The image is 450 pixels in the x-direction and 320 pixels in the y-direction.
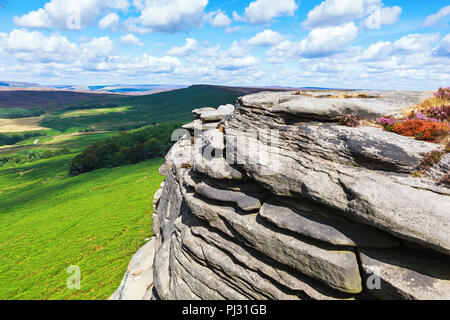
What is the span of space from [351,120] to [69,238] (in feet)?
175

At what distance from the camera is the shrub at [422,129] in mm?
11322

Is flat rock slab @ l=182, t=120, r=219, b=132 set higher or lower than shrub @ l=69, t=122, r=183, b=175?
higher

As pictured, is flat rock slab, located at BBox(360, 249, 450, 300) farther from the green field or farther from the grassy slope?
the green field

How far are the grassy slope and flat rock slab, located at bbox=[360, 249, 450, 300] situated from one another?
27.9 m

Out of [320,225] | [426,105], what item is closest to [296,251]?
[320,225]

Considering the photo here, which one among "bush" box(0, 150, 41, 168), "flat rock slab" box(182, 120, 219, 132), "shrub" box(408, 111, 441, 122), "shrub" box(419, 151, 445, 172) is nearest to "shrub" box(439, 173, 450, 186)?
"shrub" box(419, 151, 445, 172)

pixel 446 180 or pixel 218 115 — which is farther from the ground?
pixel 218 115

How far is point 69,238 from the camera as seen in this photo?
4572cm

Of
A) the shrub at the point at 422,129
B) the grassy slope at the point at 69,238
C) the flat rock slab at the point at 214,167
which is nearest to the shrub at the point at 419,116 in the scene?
the shrub at the point at 422,129

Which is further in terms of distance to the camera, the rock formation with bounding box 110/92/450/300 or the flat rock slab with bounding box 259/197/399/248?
the flat rock slab with bounding box 259/197/399/248

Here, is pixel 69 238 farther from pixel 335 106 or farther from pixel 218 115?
pixel 335 106

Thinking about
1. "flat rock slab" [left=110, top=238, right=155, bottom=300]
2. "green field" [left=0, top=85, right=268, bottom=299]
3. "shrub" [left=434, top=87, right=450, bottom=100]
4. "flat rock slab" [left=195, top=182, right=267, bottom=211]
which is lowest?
"green field" [left=0, top=85, right=268, bottom=299]

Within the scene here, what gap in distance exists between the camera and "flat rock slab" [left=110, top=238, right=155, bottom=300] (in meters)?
20.0

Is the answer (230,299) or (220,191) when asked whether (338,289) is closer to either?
(230,299)
